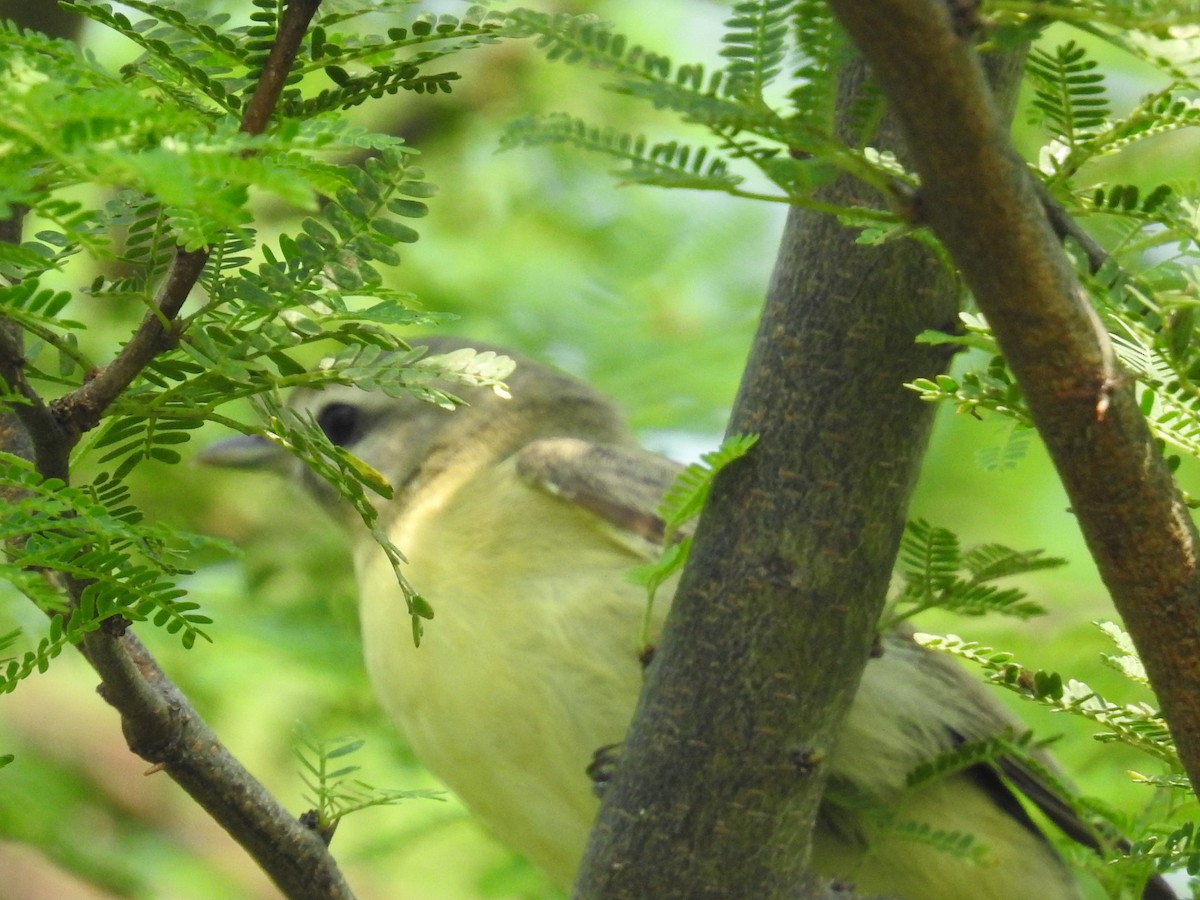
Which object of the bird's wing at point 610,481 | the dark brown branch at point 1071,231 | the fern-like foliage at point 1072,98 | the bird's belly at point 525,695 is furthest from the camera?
the bird's wing at point 610,481

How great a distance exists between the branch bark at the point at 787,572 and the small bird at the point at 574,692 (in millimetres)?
1004

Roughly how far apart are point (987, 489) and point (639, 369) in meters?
1.49

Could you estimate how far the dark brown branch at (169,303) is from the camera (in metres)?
1.84

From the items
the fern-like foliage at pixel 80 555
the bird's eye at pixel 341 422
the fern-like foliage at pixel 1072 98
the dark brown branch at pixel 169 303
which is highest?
the bird's eye at pixel 341 422

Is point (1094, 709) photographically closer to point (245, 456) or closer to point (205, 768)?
point (205, 768)

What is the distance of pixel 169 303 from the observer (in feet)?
6.19

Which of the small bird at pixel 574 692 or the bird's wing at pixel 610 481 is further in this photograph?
the bird's wing at pixel 610 481

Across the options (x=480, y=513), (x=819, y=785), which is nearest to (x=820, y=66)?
(x=819, y=785)

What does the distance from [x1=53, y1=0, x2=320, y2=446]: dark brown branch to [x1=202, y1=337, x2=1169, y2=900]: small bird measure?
206 cm

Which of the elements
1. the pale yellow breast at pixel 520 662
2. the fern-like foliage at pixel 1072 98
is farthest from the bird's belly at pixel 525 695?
the fern-like foliage at pixel 1072 98

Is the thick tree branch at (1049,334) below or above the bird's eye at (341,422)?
below

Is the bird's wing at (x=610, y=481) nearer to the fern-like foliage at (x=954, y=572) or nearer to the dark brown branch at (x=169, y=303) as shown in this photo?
the fern-like foliage at (x=954, y=572)

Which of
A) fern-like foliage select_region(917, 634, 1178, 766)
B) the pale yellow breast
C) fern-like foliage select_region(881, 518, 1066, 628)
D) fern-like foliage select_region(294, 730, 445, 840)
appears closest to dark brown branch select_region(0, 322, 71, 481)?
fern-like foliage select_region(294, 730, 445, 840)

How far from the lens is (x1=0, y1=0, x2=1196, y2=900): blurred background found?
524 cm
